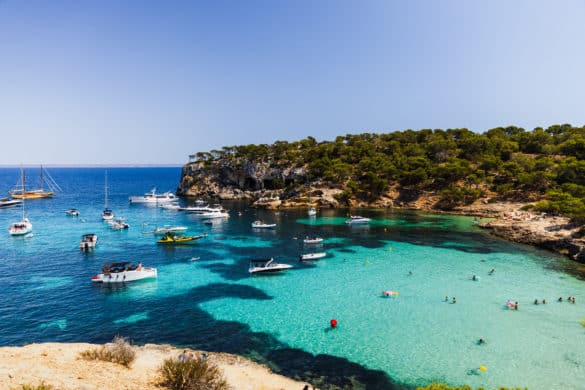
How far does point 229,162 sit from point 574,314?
10106 cm

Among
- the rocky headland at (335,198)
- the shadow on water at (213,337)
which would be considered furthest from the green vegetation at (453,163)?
→ the shadow on water at (213,337)

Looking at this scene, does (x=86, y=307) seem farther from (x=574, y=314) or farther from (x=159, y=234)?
(x=574, y=314)

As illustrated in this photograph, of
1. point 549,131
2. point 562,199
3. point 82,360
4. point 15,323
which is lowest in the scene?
point 15,323

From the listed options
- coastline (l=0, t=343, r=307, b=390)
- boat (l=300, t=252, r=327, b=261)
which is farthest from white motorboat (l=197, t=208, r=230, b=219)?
coastline (l=0, t=343, r=307, b=390)

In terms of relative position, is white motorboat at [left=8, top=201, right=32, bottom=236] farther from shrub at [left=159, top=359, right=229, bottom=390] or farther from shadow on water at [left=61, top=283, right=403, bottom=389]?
shrub at [left=159, top=359, right=229, bottom=390]

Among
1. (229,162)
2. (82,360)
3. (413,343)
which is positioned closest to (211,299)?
A: (82,360)

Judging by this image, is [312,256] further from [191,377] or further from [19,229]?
[19,229]

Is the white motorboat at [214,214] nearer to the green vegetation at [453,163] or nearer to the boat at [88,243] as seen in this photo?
the boat at [88,243]

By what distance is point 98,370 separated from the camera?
50.5 feet

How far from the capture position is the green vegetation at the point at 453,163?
72.2m

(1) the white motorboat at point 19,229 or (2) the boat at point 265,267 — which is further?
(1) the white motorboat at point 19,229

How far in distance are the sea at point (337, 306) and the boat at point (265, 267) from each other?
1093 millimetres

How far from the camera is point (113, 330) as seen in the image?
24.8 metres

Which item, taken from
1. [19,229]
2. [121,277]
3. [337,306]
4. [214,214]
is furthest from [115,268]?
[214,214]
